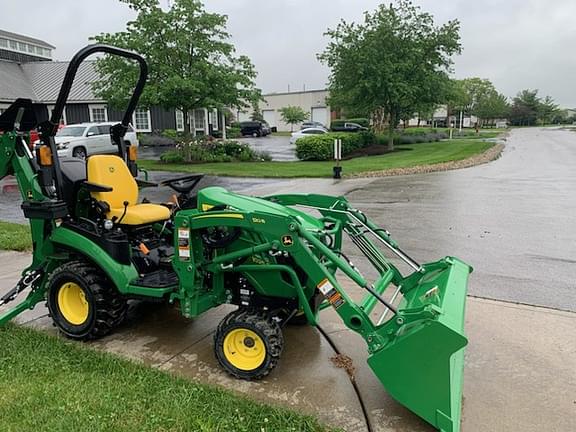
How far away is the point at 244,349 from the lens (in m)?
3.40

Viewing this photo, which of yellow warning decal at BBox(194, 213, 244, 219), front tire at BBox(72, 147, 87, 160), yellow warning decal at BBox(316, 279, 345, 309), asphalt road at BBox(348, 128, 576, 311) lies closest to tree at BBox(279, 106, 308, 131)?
front tire at BBox(72, 147, 87, 160)

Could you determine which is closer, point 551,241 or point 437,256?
point 437,256

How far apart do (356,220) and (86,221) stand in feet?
7.31

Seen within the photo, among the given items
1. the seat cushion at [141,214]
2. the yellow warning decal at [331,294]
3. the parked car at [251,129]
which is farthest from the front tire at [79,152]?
the parked car at [251,129]

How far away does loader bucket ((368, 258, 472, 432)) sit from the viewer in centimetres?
261

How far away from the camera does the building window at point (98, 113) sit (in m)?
30.2

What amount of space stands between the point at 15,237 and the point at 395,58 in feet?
68.8

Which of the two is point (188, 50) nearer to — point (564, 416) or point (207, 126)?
point (207, 126)

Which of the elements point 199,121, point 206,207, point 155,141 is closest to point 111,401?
point 206,207

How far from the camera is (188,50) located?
1877 centimetres

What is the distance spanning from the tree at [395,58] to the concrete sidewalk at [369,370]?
68.5ft

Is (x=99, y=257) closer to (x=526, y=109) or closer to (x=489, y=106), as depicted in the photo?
(x=489, y=106)

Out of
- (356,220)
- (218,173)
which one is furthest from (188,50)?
(356,220)

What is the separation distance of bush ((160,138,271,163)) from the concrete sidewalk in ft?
55.9
